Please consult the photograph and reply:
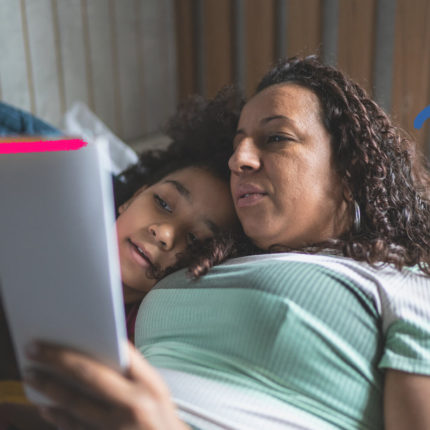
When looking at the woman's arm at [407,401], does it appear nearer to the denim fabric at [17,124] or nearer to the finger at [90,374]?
the finger at [90,374]

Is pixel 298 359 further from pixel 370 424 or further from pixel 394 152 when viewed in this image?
pixel 394 152

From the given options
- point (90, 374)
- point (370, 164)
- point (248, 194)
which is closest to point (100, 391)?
point (90, 374)

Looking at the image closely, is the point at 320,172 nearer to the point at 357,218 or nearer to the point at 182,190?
the point at 357,218

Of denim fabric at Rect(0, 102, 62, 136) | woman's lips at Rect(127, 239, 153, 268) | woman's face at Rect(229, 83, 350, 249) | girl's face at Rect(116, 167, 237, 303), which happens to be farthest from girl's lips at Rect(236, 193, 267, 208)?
denim fabric at Rect(0, 102, 62, 136)

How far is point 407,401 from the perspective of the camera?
2.14ft

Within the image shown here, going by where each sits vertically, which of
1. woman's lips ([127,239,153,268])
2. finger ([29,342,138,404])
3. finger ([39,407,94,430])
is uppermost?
finger ([29,342,138,404])

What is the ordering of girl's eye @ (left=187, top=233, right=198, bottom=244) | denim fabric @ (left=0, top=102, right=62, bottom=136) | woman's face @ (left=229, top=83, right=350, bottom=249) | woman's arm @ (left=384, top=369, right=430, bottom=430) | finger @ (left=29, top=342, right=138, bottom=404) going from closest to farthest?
finger @ (left=29, top=342, right=138, bottom=404), woman's arm @ (left=384, top=369, right=430, bottom=430), woman's face @ (left=229, top=83, right=350, bottom=249), girl's eye @ (left=187, top=233, right=198, bottom=244), denim fabric @ (left=0, top=102, right=62, bottom=136)

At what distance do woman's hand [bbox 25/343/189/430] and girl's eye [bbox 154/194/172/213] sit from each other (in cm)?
55

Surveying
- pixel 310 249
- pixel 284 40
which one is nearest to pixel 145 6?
pixel 284 40

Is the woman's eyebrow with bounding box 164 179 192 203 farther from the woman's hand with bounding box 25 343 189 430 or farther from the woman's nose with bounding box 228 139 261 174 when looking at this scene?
the woman's hand with bounding box 25 343 189 430

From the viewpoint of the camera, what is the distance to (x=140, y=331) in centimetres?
84

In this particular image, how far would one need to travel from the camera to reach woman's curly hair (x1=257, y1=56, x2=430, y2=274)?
90cm

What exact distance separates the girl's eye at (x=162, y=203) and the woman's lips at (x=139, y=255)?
10cm

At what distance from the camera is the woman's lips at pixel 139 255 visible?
0.96 metres
